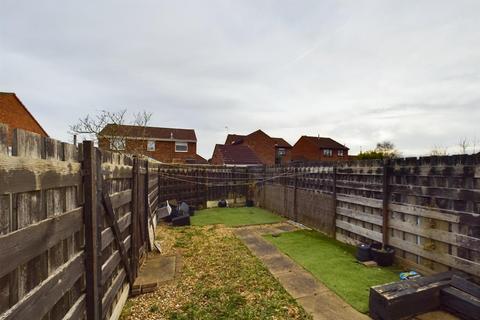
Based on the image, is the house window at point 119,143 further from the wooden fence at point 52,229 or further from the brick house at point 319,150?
the brick house at point 319,150

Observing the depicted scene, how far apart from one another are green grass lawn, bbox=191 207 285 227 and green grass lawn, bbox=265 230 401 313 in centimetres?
243

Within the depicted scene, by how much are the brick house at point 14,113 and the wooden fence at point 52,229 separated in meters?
17.4

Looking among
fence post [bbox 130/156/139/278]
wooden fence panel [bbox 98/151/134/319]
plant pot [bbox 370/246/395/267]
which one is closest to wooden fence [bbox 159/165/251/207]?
fence post [bbox 130/156/139/278]

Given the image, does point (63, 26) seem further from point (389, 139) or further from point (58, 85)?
point (389, 139)

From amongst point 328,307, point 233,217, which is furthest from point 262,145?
point 328,307

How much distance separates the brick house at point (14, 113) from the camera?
1622 cm

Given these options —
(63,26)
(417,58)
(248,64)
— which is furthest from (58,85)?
(417,58)

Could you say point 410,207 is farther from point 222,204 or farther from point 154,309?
point 222,204

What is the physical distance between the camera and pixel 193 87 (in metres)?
14.9

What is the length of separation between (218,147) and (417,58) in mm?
27658

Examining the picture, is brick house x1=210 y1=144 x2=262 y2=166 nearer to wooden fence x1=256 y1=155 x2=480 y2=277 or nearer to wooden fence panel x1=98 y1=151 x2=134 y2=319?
wooden fence x1=256 y1=155 x2=480 y2=277

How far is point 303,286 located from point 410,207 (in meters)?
2.97

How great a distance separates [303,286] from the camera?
463 centimetres

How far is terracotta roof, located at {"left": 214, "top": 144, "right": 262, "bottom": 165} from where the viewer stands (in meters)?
31.7
